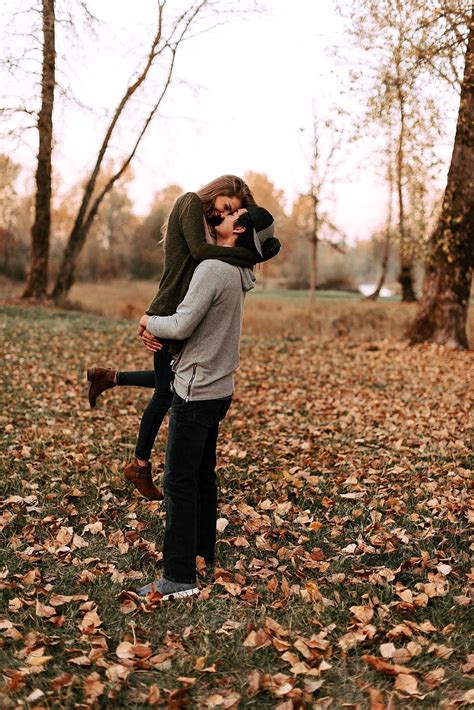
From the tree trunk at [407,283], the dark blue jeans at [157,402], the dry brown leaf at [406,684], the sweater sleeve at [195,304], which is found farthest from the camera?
the tree trunk at [407,283]

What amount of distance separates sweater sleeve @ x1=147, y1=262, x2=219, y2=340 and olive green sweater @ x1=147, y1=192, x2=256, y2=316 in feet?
0.32

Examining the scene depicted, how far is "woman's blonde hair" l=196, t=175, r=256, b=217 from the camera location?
335 cm

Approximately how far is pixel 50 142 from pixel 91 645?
1780 cm

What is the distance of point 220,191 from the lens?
11.0 ft

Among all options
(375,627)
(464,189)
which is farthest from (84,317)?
(375,627)

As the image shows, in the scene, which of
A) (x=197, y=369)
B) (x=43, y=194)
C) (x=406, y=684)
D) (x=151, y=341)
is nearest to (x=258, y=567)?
(x=406, y=684)

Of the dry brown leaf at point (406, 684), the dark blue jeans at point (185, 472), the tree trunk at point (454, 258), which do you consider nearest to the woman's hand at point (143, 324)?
the dark blue jeans at point (185, 472)

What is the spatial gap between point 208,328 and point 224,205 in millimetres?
627

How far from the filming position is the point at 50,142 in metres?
18.8

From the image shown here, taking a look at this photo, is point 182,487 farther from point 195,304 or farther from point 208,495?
point 195,304

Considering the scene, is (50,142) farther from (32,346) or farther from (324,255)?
(324,255)

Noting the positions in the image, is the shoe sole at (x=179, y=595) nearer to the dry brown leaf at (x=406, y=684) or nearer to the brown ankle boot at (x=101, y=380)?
the dry brown leaf at (x=406, y=684)

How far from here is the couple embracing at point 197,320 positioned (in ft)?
10.6

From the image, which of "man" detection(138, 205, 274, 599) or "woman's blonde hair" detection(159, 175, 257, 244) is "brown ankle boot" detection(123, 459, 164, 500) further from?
"woman's blonde hair" detection(159, 175, 257, 244)
